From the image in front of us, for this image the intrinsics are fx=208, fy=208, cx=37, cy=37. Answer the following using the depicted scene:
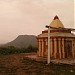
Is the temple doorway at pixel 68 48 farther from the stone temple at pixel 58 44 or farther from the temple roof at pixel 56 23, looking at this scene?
the temple roof at pixel 56 23

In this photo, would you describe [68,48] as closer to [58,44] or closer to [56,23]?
[58,44]

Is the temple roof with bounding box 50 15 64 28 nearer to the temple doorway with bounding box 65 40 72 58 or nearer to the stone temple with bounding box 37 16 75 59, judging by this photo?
the stone temple with bounding box 37 16 75 59

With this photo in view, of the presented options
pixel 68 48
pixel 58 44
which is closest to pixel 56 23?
pixel 58 44

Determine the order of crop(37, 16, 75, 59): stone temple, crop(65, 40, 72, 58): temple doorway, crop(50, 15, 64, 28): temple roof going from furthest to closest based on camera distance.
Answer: crop(50, 15, 64, 28): temple roof → crop(65, 40, 72, 58): temple doorway → crop(37, 16, 75, 59): stone temple

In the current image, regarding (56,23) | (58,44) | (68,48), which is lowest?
(68,48)

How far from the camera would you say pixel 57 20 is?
869 inches

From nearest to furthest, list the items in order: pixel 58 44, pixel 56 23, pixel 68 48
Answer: pixel 58 44, pixel 68 48, pixel 56 23

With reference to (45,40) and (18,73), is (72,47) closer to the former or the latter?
(45,40)

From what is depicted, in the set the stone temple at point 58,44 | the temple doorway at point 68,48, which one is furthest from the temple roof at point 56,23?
the temple doorway at point 68,48

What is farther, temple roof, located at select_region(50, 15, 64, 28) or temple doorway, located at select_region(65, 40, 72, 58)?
temple roof, located at select_region(50, 15, 64, 28)

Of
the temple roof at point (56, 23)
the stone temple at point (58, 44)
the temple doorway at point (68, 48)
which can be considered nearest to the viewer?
the stone temple at point (58, 44)

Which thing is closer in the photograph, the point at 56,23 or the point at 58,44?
the point at 58,44

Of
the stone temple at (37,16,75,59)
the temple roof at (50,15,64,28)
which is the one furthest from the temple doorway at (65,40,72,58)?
the temple roof at (50,15,64,28)

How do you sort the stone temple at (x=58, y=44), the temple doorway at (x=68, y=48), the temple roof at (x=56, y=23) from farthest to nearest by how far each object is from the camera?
the temple roof at (x=56, y=23)
the temple doorway at (x=68, y=48)
the stone temple at (x=58, y=44)
